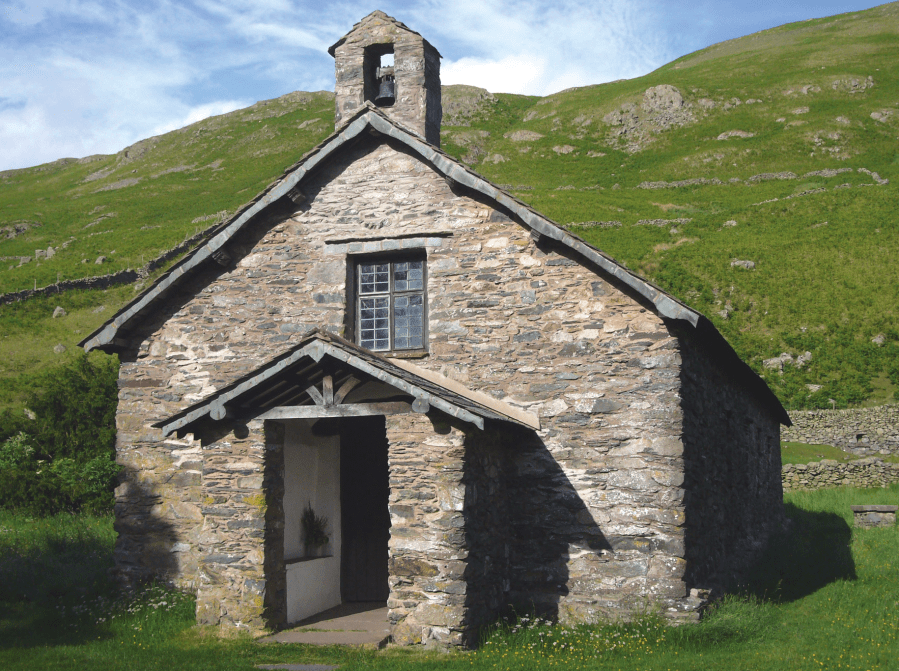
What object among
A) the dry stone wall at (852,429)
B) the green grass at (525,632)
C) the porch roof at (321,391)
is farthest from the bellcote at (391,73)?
the dry stone wall at (852,429)

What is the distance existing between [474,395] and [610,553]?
2694 millimetres

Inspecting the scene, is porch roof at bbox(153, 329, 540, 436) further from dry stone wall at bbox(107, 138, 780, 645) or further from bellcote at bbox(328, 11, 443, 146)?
bellcote at bbox(328, 11, 443, 146)

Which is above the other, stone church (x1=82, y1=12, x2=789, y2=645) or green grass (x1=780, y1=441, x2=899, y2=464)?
stone church (x1=82, y1=12, x2=789, y2=645)

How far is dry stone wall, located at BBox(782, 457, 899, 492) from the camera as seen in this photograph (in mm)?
23500

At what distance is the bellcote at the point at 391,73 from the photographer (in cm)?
1255

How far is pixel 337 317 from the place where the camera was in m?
11.6

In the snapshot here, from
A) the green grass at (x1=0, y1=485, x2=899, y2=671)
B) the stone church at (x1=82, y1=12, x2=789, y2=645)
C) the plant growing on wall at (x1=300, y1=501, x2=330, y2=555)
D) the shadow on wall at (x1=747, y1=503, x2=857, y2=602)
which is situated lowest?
the shadow on wall at (x1=747, y1=503, x2=857, y2=602)

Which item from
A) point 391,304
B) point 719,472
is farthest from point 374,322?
point 719,472

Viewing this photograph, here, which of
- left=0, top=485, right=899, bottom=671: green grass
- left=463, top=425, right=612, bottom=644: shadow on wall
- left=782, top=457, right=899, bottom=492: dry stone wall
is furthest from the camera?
left=782, top=457, right=899, bottom=492: dry stone wall

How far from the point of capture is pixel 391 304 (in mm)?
11742

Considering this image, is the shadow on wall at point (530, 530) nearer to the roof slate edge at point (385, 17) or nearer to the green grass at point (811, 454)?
the roof slate edge at point (385, 17)

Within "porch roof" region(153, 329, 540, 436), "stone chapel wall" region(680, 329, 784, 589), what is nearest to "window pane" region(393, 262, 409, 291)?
"porch roof" region(153, 329, 540, 436)

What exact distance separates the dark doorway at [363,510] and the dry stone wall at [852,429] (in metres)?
19.0

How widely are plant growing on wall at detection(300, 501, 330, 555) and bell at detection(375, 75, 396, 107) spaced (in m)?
6.65
